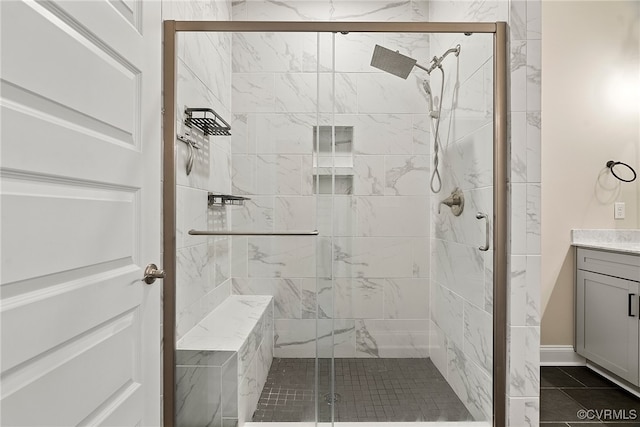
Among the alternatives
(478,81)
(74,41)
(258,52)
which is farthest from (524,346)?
(74,41)

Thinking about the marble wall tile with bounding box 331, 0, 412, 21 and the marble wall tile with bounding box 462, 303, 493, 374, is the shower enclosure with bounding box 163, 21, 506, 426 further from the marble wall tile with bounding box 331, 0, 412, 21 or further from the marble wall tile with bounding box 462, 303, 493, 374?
the marble wall tile with bounding box 331, 0, 412, 21

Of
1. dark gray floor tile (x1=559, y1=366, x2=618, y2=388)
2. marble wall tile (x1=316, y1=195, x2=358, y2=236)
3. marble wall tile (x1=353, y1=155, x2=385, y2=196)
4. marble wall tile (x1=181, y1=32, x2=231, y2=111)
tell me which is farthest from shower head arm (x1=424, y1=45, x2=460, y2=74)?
dark gray floor tile (x1=559, y1=366, x2=618, y2=388)

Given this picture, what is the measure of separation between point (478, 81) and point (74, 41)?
1464mm

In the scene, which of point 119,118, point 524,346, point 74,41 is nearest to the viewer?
point 74,41

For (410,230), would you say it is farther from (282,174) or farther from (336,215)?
(282,174)

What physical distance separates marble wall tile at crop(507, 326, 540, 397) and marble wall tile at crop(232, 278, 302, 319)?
2.93ft

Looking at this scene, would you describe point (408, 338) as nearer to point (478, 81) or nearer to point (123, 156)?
point (478, 81)

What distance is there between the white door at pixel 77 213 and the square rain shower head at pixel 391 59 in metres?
0.88

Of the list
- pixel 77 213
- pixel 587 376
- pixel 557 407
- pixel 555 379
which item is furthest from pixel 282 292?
pixel 587 376

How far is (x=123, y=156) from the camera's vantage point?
1.12 metres

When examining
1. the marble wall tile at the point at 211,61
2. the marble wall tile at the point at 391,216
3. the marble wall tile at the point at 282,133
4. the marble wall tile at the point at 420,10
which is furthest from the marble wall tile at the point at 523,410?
the marble wall tile at the point at 420,10

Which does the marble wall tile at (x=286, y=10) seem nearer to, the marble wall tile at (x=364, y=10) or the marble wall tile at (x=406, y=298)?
the marble wall tile at (x=364, y=10)

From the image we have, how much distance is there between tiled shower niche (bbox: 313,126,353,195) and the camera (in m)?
1.66

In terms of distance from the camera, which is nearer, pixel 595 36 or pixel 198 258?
pixel 198 258
